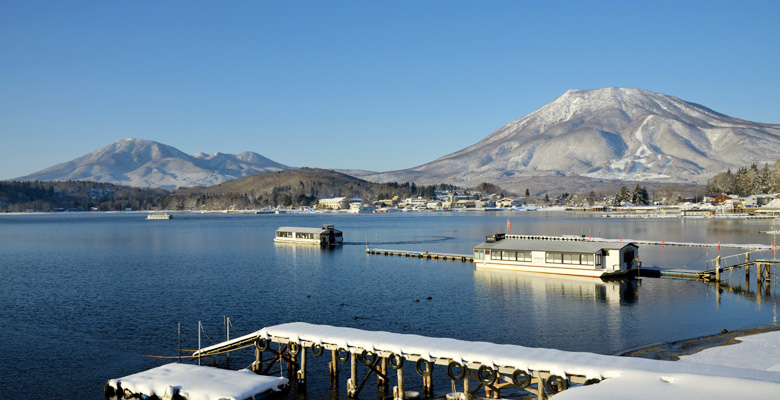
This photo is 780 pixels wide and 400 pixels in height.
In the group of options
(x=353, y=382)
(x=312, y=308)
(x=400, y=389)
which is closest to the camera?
(x=400, y=389)

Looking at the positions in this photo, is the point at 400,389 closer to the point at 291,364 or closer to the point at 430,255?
the point at 291,364

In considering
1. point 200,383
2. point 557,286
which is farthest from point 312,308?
point 557,286

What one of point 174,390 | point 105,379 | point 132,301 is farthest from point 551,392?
point 132,301

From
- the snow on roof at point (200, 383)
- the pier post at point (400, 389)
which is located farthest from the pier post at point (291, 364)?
the pier post at point (400, 389)

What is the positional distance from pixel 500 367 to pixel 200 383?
37.7ft

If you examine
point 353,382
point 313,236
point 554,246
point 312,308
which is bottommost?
point 312,308

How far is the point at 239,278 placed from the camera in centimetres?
5719

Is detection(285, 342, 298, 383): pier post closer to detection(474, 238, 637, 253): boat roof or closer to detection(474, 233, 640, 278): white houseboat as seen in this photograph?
detection(474, 233, 640, 278): white houseboat

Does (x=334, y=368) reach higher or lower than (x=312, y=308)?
higher

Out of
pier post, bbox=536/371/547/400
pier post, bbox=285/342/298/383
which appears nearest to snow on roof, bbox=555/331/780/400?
pier post, bbox=536/371/547/400

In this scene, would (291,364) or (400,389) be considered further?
(291,364)

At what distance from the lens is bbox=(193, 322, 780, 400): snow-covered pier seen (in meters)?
17.2

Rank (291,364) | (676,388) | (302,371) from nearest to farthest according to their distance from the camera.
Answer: (676,388), (302,371), (291,364)

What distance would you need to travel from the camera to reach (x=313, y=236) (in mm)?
97125
